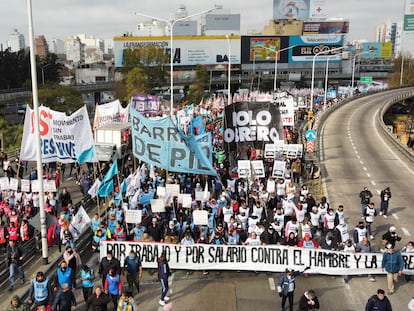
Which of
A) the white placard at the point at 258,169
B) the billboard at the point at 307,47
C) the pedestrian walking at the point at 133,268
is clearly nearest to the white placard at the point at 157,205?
the pedestrian walking at the point at 133,268

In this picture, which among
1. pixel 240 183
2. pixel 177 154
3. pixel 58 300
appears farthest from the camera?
pixel 240 183

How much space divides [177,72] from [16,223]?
92720 millimetres

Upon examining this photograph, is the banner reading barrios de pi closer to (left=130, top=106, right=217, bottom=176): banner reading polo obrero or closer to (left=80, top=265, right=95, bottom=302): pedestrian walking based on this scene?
(left=130, top=106, right=217, bottom=176): banner reading polo obrero

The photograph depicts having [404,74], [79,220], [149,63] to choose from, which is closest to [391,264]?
[79,220]

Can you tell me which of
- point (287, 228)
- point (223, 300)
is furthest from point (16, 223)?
point (287, 228)

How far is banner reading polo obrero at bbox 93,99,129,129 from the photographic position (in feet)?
89.4

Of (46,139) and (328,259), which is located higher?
(46,139)

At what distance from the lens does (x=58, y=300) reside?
10227mm

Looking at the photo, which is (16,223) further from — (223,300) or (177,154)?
(223,300)

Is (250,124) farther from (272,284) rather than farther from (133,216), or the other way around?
(272,284)

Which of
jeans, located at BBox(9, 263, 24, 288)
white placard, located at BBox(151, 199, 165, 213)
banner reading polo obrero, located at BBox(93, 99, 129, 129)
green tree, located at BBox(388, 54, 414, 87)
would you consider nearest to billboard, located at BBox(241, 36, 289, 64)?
green tree, located at BBox(388, 54, 414, 87)

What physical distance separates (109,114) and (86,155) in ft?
38.1

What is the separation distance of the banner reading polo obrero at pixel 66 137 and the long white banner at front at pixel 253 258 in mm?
4822

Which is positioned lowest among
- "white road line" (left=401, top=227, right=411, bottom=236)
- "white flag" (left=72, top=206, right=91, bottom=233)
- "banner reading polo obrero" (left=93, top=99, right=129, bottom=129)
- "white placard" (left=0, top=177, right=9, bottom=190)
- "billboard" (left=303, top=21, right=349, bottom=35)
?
"white road line" (left=401, top=227, right=411, bottom=236)
